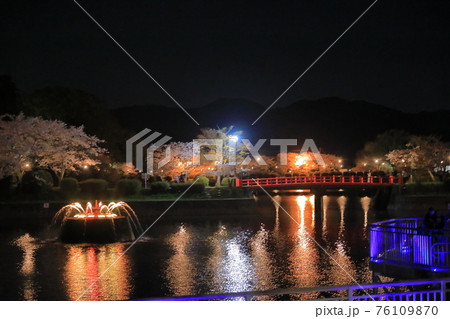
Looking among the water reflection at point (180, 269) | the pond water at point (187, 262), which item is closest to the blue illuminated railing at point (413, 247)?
the pond water at point (187, 262)

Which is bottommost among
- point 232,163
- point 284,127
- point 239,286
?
point 239,286

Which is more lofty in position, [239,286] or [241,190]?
[241,190]

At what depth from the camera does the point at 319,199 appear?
60188mm

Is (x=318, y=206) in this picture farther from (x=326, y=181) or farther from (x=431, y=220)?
(x=431, y=220)

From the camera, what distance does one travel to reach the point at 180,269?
23.0 meters

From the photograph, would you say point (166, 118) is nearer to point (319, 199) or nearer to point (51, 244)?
point (319, 199)

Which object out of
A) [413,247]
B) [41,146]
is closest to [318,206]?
[41,146]

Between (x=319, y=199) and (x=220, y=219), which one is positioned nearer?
(x=220, y=219)

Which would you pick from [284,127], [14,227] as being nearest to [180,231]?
[14,227]

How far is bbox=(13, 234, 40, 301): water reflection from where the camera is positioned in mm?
18878

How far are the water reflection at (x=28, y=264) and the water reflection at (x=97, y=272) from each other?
115 cm

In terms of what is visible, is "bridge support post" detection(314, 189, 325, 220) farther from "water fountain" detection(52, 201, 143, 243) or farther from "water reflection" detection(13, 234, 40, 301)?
"water reflection" detection(13, 234, 40, 301)

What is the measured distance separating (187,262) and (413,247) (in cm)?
1104

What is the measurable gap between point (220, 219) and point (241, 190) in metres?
8.30
